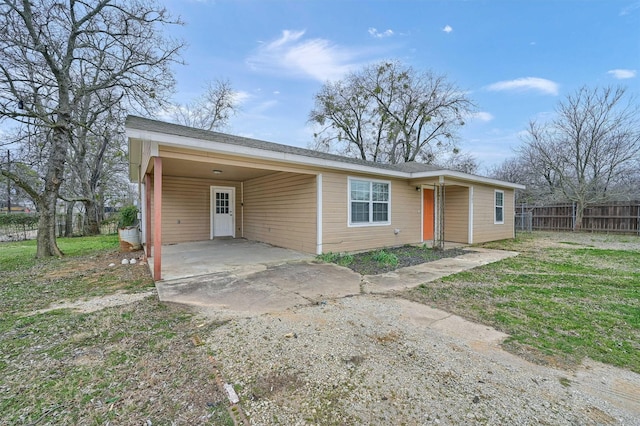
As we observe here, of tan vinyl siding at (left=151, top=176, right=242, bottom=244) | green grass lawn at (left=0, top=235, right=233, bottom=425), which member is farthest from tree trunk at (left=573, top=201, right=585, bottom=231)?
green grass lawn at (left=0, top=235, right=233, bottom=425)

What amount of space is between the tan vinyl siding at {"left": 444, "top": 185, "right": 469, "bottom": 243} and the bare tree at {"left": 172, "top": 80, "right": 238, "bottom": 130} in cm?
1699

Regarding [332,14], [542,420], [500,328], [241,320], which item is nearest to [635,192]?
[332,14]

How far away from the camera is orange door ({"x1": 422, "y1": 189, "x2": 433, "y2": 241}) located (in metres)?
10.0

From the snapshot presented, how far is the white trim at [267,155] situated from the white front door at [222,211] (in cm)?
524

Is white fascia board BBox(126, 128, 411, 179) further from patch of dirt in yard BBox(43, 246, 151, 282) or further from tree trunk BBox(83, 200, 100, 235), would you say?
tree trunk BBox(83, 200, 100, 235)

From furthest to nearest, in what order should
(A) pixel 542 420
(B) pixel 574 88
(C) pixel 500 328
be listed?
(B) pixel 574 88 → (C) pixel 500 328 → (A) pixel 542 420

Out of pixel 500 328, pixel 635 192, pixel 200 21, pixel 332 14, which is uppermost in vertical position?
pixel 332 14

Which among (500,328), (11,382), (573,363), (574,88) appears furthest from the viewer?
(574,88)

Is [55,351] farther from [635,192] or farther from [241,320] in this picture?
[635,192]

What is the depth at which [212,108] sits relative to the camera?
20.6m

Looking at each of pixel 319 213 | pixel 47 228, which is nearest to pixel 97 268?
pixel 47 228

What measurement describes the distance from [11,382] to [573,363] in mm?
4460

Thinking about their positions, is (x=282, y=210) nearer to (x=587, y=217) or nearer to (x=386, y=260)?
(x=386, y=260)

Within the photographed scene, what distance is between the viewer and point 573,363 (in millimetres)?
2301
